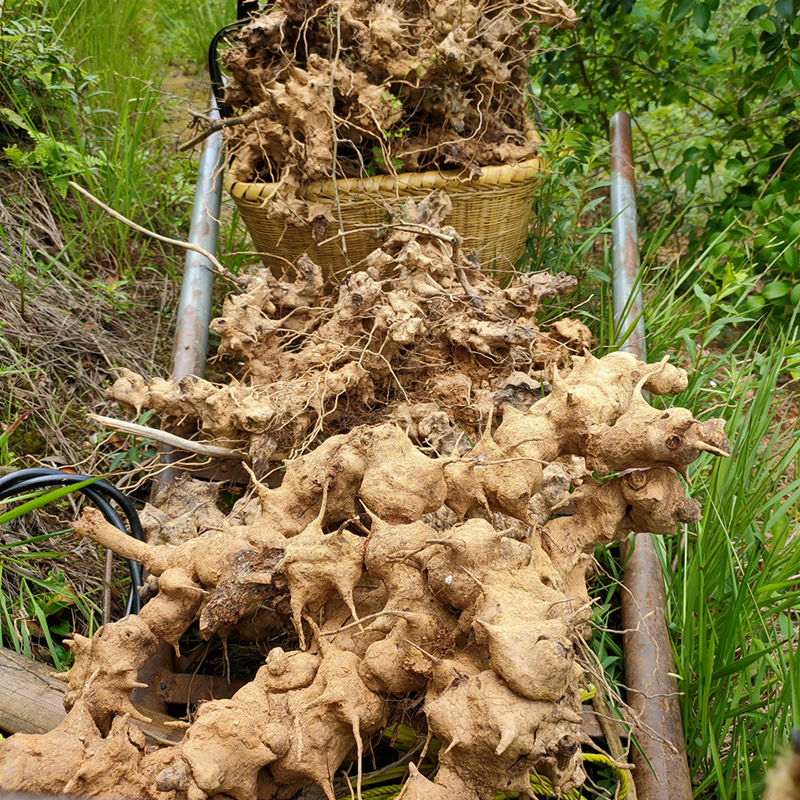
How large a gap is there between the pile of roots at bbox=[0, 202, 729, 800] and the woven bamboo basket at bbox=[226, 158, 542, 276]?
77 centimetres

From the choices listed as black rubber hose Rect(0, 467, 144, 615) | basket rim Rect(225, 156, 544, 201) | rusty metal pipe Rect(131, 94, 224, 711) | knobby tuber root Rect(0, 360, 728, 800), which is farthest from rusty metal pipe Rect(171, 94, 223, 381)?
knobby tuber root Rect(0, 360, 728, 800)

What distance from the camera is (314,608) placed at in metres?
1.15

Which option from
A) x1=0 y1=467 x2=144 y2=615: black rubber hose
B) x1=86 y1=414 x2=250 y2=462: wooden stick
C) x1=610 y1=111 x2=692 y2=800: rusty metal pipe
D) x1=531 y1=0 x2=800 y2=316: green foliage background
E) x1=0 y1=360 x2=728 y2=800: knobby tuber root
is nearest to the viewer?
x1=0 y1=360 x2=728 y2=800: knobby tuber root

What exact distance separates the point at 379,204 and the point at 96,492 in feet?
3.62

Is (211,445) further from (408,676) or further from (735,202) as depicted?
(735,202)

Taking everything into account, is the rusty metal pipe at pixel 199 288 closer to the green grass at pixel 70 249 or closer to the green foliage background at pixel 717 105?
the green grass at pixel 70 249

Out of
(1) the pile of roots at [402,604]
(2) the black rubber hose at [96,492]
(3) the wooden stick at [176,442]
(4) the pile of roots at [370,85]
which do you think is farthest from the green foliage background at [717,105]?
(2) the black rubber hose at [96,492]

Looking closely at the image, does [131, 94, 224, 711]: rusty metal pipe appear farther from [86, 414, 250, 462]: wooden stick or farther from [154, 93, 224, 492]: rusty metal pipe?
[86, 414, 250, 462]: wooden stick

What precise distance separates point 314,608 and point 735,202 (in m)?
2.32

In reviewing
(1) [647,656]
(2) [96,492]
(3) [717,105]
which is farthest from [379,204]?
(3) [717,105]

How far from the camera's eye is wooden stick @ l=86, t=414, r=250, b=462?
60.1 inches

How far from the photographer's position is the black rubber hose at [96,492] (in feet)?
4.56

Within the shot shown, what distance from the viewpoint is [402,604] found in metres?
1.07

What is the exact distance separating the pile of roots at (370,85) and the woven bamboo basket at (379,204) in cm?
5
